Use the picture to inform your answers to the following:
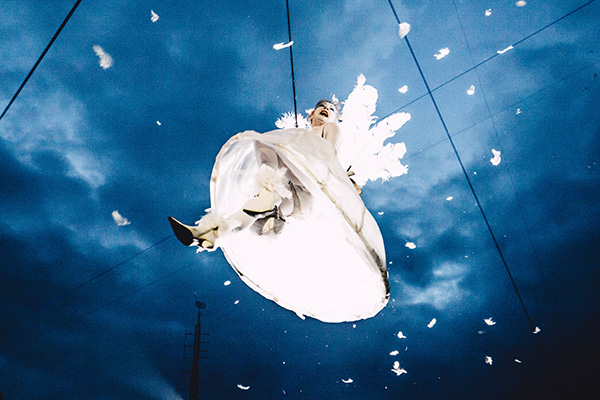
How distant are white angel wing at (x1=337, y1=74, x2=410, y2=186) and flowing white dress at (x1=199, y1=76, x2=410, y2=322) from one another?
0.80m

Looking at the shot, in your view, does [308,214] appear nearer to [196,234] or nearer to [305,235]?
[305,235]

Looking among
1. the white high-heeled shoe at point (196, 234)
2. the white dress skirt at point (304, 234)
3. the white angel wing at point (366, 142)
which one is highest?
the white angel wing at point (366, 142)

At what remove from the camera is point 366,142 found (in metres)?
3.02

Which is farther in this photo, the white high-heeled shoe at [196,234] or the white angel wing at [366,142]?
the white angel wing at [366,142]

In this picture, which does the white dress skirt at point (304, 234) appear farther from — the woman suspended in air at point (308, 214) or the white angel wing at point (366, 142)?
the white angel wing at point (366, 142)

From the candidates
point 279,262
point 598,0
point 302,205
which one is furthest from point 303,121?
point 598,0

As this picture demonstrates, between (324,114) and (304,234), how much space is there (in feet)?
3.78

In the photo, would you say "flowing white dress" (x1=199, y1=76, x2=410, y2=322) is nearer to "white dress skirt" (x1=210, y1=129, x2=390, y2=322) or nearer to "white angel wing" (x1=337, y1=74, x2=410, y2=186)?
"white dress skirt" (x1=210, y1=129, x2=390, y2=322)

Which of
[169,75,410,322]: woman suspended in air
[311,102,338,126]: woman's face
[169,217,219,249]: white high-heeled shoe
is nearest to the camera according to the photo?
[169,217,219,249]: white high-heeled shoe

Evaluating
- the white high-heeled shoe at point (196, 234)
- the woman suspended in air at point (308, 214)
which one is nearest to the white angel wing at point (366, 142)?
the woman suspended in air at point (308, 214)

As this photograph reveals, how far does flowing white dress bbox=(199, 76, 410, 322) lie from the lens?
6.29 feet

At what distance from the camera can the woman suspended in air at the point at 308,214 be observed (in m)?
1.87

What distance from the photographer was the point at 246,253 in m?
2.42

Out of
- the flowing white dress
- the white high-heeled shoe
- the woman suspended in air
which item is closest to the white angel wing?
the woman suspended in air
